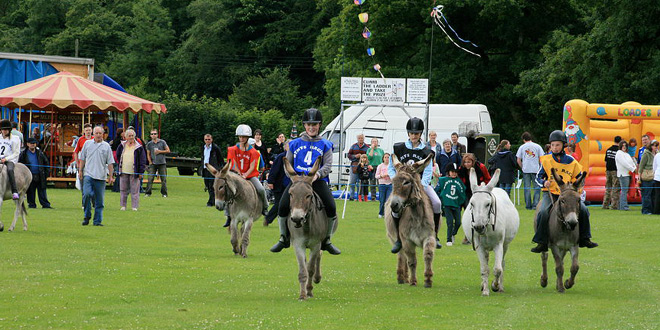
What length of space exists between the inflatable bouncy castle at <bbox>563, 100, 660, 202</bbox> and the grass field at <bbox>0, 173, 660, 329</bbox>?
9.09m

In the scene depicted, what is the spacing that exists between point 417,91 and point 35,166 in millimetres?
13639

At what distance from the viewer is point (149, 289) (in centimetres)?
1254

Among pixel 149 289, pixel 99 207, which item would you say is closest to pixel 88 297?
pixel 149 289

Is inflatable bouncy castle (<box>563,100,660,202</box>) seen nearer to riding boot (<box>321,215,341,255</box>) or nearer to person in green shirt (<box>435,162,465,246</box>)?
person in green shirt (<box>435,162,465,246</box>)

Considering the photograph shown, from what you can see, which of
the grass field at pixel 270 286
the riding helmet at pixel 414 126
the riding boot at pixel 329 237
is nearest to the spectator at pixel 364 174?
the grass field at pixel 270 286

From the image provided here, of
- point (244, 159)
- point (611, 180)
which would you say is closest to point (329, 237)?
point (244, 159)

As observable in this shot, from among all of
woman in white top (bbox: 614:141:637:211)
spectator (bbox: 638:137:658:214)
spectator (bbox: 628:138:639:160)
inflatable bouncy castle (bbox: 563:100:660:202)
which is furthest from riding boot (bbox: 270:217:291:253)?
spectator (bbox: 628:138:639:160)

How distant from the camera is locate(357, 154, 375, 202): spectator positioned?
32.1m

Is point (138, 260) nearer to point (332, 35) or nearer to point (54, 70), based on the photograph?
point (54, 70)

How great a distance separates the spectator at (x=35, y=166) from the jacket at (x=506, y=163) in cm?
1244

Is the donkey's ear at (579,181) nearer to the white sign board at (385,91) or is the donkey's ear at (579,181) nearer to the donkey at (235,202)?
the donkey at (235,202)

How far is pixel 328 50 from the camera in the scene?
213 feet

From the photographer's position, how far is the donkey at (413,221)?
1288 centimetres

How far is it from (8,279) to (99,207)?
8370mm
